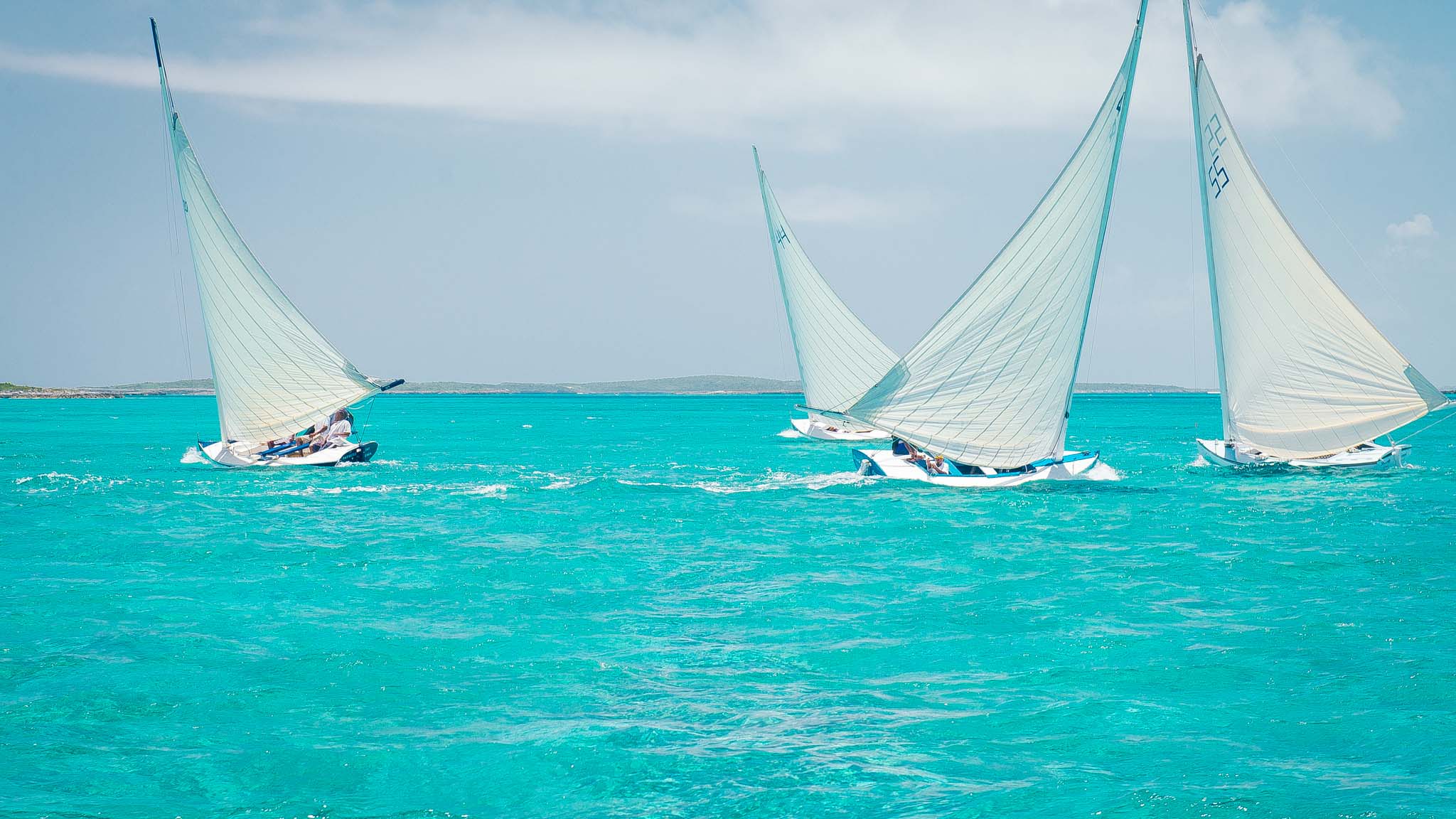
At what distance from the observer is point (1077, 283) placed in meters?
35.1

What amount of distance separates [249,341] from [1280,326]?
4167cm

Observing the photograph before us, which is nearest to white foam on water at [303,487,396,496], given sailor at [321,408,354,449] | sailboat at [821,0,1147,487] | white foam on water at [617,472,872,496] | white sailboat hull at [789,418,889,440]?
sailor at [321,408,354,449]

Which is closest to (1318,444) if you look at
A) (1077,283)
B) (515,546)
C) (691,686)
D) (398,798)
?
(1077,283)

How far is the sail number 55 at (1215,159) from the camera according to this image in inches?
1559

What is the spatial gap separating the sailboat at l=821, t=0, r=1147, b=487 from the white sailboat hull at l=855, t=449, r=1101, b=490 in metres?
0.05

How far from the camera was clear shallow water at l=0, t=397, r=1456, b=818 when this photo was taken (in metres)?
11.8

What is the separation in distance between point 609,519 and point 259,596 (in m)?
13.9

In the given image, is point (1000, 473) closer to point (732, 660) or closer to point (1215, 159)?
point (1215, 159)

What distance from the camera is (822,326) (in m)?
70.2

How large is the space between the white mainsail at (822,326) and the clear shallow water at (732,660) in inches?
1277

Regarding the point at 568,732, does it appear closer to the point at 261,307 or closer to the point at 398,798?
the point at 398,798

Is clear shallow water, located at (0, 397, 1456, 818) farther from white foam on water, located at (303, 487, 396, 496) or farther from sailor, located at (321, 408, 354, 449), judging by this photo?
sailor, located at (321, 408, 354, 449)

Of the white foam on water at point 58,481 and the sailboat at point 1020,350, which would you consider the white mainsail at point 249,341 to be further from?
the sailboat at point 1020,350

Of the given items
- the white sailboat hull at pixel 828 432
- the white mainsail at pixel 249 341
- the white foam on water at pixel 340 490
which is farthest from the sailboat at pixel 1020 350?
the white sailboat hull at pixel 828 432
